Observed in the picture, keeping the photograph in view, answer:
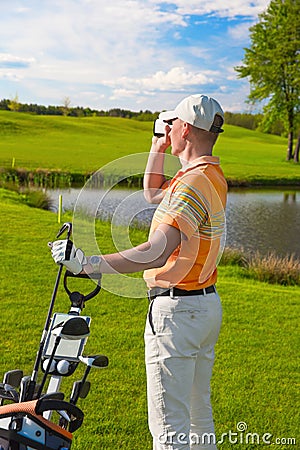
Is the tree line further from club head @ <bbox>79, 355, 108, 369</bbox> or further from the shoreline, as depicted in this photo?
club head @ <bbox>79, 355, 108, 369</bbox>

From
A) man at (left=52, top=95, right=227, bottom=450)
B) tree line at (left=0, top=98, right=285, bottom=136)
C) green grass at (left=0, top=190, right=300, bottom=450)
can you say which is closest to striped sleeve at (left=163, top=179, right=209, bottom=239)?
man at (left=52, top=95, right=227, bottom=450)

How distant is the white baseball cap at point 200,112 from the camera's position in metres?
2.30

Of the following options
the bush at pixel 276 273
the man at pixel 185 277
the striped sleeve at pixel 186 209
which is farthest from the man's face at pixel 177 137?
the bush at pixel 276 273

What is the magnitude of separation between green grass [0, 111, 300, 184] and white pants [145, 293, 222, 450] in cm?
2847

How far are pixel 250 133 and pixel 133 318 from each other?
243 ft

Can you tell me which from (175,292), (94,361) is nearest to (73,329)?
(94,361)

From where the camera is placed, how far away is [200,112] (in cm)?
229

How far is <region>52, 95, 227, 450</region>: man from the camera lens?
226 cm

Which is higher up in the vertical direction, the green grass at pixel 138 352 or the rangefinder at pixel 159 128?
the rangefinder at pixel 159 128

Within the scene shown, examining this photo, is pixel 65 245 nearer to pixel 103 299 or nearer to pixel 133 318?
pixel 133 318

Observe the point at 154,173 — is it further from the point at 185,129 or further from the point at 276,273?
the point at 276,273

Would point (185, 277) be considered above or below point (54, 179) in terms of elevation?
above

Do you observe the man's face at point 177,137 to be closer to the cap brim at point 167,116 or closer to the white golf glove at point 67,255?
the cap brim at point 167,116

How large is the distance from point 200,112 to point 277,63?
39493 millimetres
